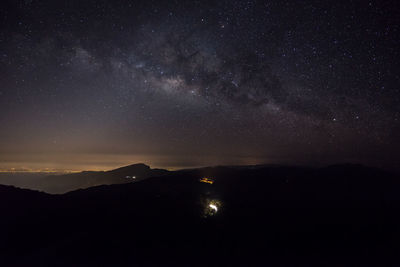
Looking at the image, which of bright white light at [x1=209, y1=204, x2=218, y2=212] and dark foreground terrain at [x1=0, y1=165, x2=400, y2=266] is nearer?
dark foreground terrain at [x1=0, y1=165, x2=400, y2=266]

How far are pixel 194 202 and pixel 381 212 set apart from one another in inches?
1524

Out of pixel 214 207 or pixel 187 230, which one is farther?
pixel 214 207

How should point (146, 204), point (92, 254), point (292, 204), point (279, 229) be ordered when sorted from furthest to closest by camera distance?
point (292, 204) → point (146, 204) → point (279, 229) → point (92, 254)

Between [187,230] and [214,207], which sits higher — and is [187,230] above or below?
below

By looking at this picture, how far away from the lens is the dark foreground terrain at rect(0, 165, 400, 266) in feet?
69.7

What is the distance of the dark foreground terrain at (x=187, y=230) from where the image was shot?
21.2m

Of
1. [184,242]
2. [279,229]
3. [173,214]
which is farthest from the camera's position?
[173,214]

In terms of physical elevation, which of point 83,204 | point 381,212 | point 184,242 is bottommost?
point 381,212

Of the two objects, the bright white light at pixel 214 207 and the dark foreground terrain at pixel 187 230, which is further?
the bright white light at pixel 214 207

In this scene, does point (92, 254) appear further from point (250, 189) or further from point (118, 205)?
point (250, 189)

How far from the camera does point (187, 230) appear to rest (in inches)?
1085

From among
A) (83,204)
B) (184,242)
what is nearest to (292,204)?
(184,242)

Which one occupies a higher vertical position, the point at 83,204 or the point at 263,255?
the point at 83,204

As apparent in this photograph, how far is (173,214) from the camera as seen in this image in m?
33.1
